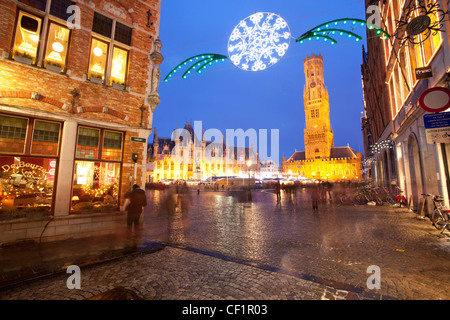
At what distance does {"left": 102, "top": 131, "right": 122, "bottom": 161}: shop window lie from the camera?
836cm

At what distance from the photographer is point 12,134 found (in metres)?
6.60

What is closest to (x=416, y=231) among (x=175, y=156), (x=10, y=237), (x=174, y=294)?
(x=174, y=294)

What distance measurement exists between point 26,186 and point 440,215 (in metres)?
14.1

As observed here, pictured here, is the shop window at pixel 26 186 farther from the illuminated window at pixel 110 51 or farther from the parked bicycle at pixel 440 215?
the parked bicycle at pixel 440 215

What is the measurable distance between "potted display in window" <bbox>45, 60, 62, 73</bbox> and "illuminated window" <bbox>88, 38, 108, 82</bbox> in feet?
3.05

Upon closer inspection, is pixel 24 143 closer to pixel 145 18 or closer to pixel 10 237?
pixel 10 237

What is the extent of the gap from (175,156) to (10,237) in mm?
69148

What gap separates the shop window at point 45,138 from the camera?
6969 millimetres

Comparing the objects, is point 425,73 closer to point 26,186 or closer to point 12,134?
point 12,134

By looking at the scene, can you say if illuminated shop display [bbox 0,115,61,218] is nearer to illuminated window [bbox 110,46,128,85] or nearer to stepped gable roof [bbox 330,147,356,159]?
illuminated window [bbox 110,46,128,85]

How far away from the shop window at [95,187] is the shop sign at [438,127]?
33.6 feet

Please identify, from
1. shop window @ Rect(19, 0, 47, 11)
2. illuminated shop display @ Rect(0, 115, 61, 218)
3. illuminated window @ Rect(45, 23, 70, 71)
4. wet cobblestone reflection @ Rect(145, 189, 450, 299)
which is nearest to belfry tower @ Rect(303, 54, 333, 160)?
wet cobblestone reflection @ Rect(145, 189, 450, 299)

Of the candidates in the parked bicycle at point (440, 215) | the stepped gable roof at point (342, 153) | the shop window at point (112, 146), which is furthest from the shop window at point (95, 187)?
the stepped gable roof at point (342, 153)

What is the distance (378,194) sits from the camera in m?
16.0
